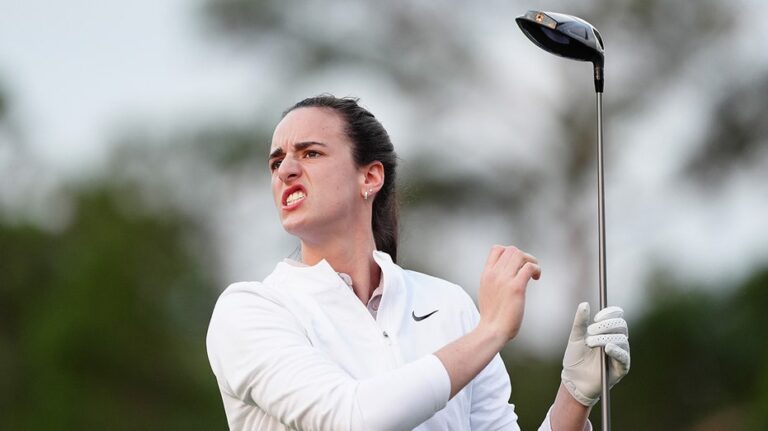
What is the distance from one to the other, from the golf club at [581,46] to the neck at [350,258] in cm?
58

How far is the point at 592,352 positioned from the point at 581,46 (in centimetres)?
76

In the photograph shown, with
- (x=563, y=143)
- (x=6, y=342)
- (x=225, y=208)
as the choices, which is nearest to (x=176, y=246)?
(x=225, y=208)

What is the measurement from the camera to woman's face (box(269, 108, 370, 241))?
11.3 ft

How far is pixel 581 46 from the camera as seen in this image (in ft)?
11.5

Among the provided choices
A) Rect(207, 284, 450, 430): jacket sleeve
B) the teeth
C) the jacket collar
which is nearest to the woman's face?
the teeth

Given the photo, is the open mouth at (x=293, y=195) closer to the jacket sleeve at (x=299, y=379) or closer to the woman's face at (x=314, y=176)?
the woman's face at (x=314, y=176)

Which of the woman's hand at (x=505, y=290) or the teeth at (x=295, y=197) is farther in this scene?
the teeth at (x=295, y=197)

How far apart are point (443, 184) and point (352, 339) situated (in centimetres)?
1037

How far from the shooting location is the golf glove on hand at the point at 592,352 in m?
3.24

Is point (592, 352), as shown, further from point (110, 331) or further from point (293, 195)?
point (110, 331)

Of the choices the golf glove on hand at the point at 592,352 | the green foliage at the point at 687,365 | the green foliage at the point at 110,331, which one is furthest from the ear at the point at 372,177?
the green foliage at the point at 110,331

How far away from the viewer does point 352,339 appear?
3264mm

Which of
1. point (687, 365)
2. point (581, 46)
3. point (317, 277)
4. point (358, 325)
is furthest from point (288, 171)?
point (687, 365)

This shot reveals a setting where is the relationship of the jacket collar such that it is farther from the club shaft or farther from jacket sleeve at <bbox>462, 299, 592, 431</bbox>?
the club shaft
